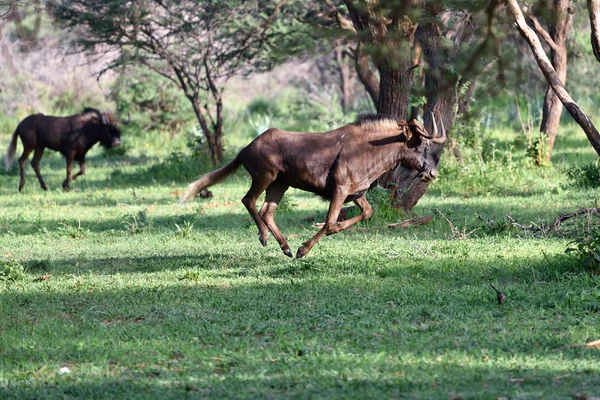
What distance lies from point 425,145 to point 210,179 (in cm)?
243

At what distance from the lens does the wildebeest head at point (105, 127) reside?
2102cm

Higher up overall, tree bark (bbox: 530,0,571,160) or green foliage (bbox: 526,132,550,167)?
tree bark (bbox: 530,0,571,160)

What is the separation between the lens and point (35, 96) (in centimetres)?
3350

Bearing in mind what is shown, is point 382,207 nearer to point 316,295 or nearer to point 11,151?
point 316,295

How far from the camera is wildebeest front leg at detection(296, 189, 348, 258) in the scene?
9.61 m

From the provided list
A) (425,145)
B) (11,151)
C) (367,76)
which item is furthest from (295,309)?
(11,151)

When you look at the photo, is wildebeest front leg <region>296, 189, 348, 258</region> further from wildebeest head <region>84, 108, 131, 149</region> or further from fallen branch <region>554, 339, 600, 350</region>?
wildebeest head <region>84, 108, 131, 149</region>

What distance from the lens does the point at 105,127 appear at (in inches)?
829

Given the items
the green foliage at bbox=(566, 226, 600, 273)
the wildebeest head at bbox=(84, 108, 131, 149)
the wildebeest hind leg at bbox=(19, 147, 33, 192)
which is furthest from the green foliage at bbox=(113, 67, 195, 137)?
the green foliage at bbox=(566, 226, 600, 273)

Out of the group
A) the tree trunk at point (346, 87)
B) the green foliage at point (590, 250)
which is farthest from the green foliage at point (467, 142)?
the tree trunk at point (346, 87)

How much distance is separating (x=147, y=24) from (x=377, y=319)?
13005 mm

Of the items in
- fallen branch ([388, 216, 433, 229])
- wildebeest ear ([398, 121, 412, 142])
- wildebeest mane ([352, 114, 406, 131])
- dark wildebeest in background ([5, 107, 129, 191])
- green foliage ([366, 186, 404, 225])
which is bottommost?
fallen branch ([388, 216, 433, 229])

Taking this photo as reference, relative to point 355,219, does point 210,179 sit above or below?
above

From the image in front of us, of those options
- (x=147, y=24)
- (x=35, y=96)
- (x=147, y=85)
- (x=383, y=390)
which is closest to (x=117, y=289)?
(x=383, y=390)
